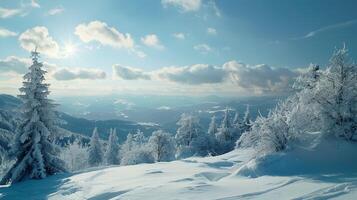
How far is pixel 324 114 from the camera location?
19.0 meters

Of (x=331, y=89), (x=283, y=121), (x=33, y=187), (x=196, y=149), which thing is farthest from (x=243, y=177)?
(x=196, y=149)

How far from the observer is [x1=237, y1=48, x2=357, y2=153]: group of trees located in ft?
61.5

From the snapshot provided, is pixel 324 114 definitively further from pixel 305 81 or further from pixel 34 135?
pixel 34 135

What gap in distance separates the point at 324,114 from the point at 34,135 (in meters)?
22.3

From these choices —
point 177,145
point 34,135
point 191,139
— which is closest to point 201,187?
point 34,135

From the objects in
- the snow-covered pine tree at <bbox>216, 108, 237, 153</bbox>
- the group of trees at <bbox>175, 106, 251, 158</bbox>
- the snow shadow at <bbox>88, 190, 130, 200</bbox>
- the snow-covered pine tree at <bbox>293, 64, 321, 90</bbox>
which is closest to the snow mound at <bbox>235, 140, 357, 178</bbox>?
the snow-covered pine tree at <bbox>293, 64, 321, 90</bbox>

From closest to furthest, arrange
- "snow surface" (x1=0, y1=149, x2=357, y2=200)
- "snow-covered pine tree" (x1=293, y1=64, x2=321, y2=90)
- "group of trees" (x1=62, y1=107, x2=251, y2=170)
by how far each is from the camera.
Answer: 1. "snow surface" (x1=0, y1=149, x2=357, y2=200)
2. "snow-covered pine tree" (x1=293, y1=64, x2=321, y2=90)
3. "group of trees" (x1=62, y1=107, x2=251, y2=170)

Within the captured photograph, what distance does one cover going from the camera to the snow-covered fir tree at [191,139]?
196 ft

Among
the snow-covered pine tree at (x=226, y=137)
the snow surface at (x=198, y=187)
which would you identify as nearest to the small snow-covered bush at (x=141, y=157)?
the snow-covered pine tree at (x=226, y=137)

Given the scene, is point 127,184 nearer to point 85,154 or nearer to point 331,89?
point 331,89

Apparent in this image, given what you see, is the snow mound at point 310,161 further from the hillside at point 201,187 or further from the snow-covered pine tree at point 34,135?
the snow-covered pine tree at point 34,135

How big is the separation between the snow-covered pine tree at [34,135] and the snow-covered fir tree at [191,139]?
3316cm

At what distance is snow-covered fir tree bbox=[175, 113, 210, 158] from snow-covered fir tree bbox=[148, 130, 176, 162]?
2.36 m

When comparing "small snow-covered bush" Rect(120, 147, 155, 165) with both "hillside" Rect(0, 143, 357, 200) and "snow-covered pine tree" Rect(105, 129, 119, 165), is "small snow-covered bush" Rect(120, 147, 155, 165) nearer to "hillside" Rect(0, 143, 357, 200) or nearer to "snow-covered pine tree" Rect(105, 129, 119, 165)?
"snow-covered pine tree" Rect(105, 129, 119, 165)
